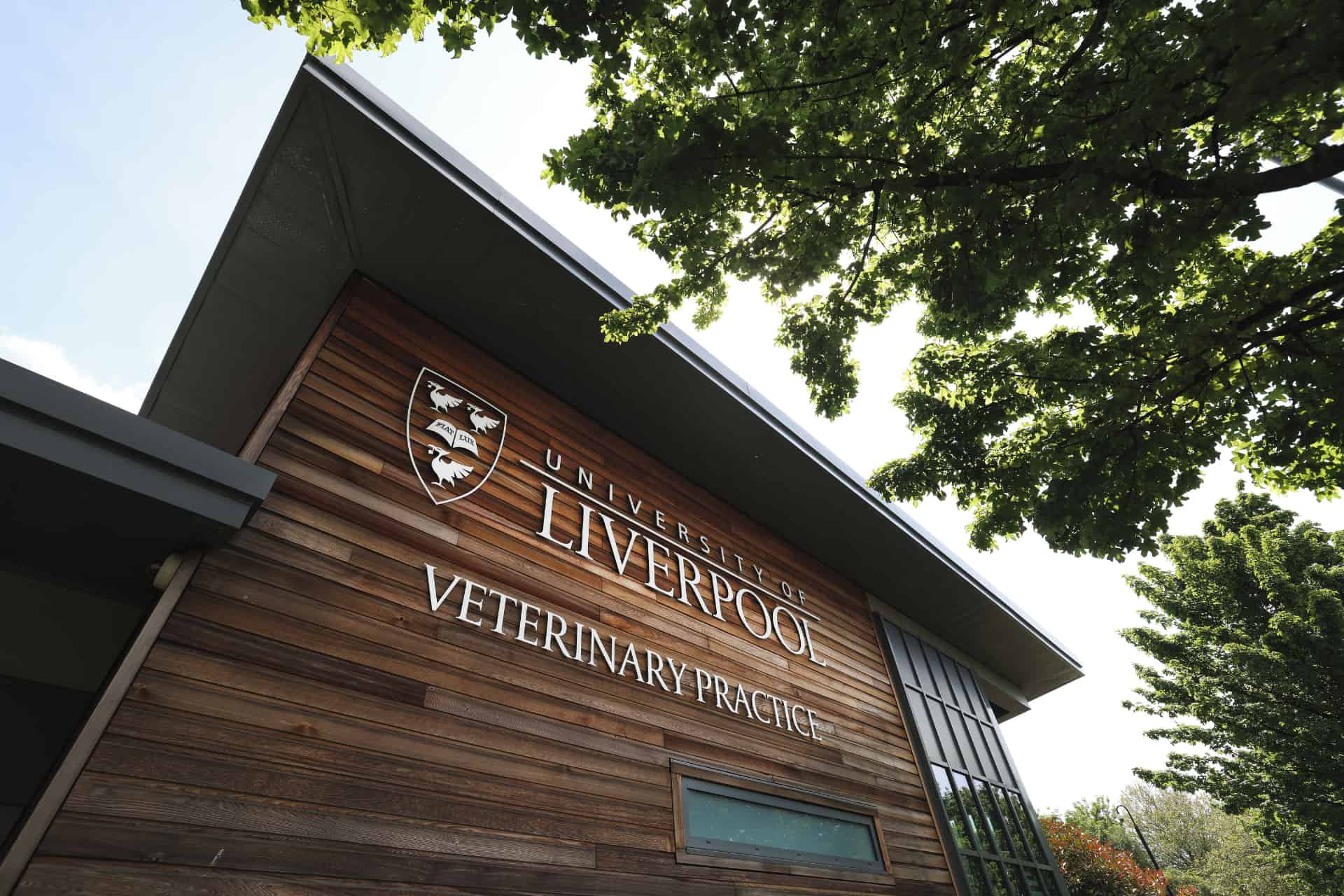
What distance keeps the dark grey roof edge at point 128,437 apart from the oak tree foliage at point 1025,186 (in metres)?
2.17

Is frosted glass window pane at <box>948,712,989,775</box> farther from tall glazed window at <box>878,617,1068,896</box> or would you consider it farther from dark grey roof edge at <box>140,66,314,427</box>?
dark grey roof edge at <box>140,66,314,427</box>

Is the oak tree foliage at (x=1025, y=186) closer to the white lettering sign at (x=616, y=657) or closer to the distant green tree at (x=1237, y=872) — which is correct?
the white lettering sign at (x=616, y=657)

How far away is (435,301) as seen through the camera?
5215mm

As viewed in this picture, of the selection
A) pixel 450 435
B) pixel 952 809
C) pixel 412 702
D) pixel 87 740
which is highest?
pixel 450 435

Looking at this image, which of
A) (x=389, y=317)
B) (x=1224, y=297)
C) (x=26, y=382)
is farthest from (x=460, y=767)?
(x=1224, y=297)

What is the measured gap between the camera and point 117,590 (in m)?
3.62

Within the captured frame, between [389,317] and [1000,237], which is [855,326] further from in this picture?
[389,317]

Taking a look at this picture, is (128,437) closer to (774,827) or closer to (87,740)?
(87,740)

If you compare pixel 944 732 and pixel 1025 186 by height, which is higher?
pixel 1025 186

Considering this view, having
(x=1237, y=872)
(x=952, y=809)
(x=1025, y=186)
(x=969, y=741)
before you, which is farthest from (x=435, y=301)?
(x=1237, y=872)

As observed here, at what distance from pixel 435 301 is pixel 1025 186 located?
4596 mm

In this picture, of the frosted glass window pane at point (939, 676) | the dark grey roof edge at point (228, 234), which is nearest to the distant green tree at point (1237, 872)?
the frosted glass window pane at point (939, 676)

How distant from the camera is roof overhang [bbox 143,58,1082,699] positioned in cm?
425

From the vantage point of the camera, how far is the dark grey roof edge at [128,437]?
2.59 meters
